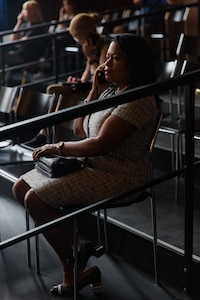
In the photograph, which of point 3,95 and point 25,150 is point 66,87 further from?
point 3,95

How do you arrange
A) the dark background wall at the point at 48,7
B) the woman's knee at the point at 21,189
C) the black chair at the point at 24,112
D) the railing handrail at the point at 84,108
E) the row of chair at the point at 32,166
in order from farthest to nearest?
the dark background wall at the point at 48,7, the black chair at the point at 24,112, the woman's knee at the point at 21,189, the row of chair at the point at 32,166, the railing handrail at the point at 84,108

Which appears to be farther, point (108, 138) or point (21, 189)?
point (21, 189)

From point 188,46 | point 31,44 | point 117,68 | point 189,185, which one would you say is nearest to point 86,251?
point 189,185

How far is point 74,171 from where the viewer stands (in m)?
2.65

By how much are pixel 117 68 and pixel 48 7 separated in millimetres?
5810

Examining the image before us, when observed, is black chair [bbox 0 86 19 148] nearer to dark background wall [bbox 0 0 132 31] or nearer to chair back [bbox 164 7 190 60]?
chair back [bbox 164 7 190 60]

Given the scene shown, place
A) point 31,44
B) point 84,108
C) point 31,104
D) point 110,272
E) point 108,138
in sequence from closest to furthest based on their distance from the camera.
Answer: point 84,108
point 108,138
point 110,272
point 31,104
point 31,44

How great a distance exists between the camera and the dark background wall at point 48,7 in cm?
764

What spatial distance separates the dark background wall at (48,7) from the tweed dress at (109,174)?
17.5 ft

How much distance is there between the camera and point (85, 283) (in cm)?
279

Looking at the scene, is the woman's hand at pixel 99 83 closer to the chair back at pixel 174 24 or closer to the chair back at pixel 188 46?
the chair back at pixel 188 46

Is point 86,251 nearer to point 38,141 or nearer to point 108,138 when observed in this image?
point 108,138

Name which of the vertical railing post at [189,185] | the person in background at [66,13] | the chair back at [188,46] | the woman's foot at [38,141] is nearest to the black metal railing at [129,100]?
the vertical railing post at [189,185]

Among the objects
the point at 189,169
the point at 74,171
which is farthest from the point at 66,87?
the point at 189,169
